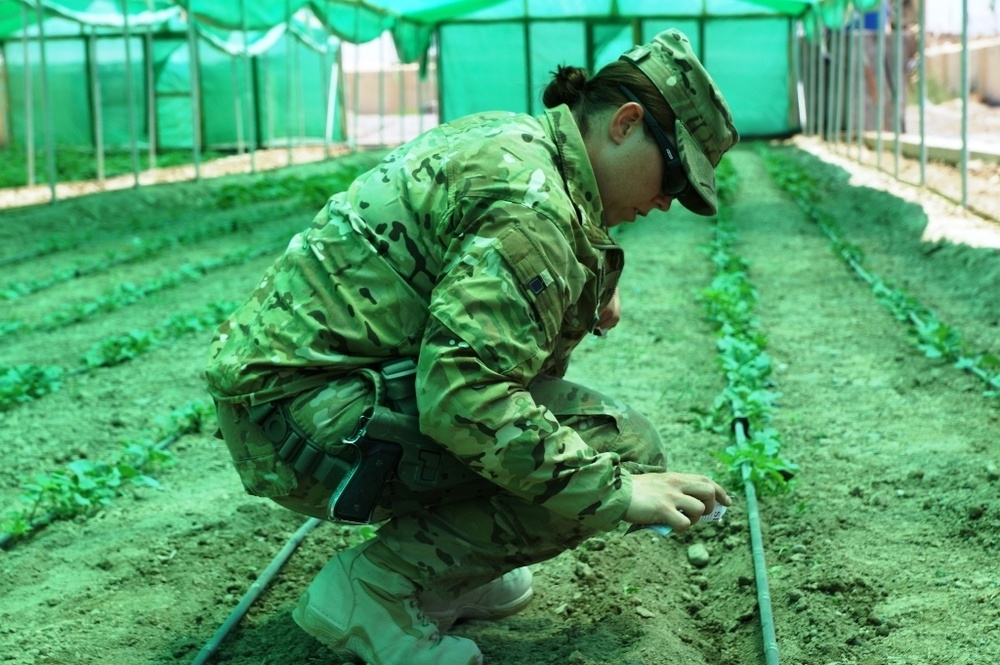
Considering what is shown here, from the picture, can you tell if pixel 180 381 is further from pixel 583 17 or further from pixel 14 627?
pixel 583 17

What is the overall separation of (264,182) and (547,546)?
12123 millimetres

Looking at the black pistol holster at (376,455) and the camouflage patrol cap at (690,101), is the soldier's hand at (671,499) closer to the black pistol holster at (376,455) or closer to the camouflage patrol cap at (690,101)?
the black pistol holster at (376,455)

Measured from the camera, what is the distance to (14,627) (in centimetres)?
272

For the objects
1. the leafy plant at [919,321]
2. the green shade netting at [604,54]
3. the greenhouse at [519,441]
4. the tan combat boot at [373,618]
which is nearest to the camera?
the greenhouse at [519,441]

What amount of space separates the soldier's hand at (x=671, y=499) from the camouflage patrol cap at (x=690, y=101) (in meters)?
0.55

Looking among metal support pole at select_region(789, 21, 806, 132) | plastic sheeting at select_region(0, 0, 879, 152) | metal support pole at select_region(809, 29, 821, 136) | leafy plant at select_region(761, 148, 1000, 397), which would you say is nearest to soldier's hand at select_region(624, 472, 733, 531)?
leafy plant at select_region(761, 148, 1000, 397)

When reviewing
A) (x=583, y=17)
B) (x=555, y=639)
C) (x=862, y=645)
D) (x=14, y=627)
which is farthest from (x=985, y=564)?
(x=583, y=17)

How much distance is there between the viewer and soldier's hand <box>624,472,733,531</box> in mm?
2064

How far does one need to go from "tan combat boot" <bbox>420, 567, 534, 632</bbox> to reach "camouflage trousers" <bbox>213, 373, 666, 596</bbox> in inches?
6.5

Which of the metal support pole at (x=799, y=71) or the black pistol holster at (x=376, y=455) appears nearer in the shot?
the black pistol holster at (x=376, y=455)

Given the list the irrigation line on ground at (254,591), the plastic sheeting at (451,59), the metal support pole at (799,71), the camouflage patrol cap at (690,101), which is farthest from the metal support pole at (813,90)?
the camouflage patrol cap at (690,101)

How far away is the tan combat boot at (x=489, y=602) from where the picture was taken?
254cm

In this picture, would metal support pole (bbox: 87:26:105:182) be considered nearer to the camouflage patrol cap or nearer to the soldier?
the soldier

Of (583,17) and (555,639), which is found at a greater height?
(583,17)
